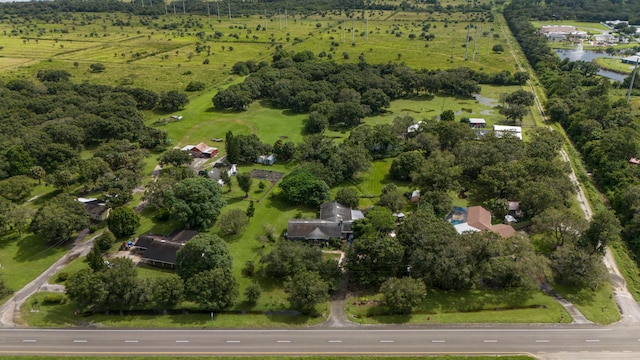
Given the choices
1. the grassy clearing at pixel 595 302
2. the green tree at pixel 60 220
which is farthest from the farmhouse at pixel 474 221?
the green tree at pixel 60 220

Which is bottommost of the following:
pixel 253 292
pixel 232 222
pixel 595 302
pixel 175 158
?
pixel 595 302

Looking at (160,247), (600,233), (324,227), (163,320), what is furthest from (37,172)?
(600,233)

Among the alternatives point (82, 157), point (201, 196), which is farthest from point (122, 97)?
point (201, 196)

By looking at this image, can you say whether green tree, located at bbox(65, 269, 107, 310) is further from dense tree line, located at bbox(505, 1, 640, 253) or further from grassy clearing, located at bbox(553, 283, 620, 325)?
dense tree line, located at bbox(505, 1, 640, 253)

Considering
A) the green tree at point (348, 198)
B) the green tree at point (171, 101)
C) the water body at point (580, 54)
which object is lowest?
the green tree at point (348, 198)

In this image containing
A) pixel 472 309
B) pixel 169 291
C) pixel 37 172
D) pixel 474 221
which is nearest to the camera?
pixel 169 291

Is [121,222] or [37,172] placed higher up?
[37,172]

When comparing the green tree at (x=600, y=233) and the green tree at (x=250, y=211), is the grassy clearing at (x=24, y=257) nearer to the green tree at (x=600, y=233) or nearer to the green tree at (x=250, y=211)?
the green tree at (x=250, y=211)

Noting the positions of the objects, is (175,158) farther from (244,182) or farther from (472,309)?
(472,309)
